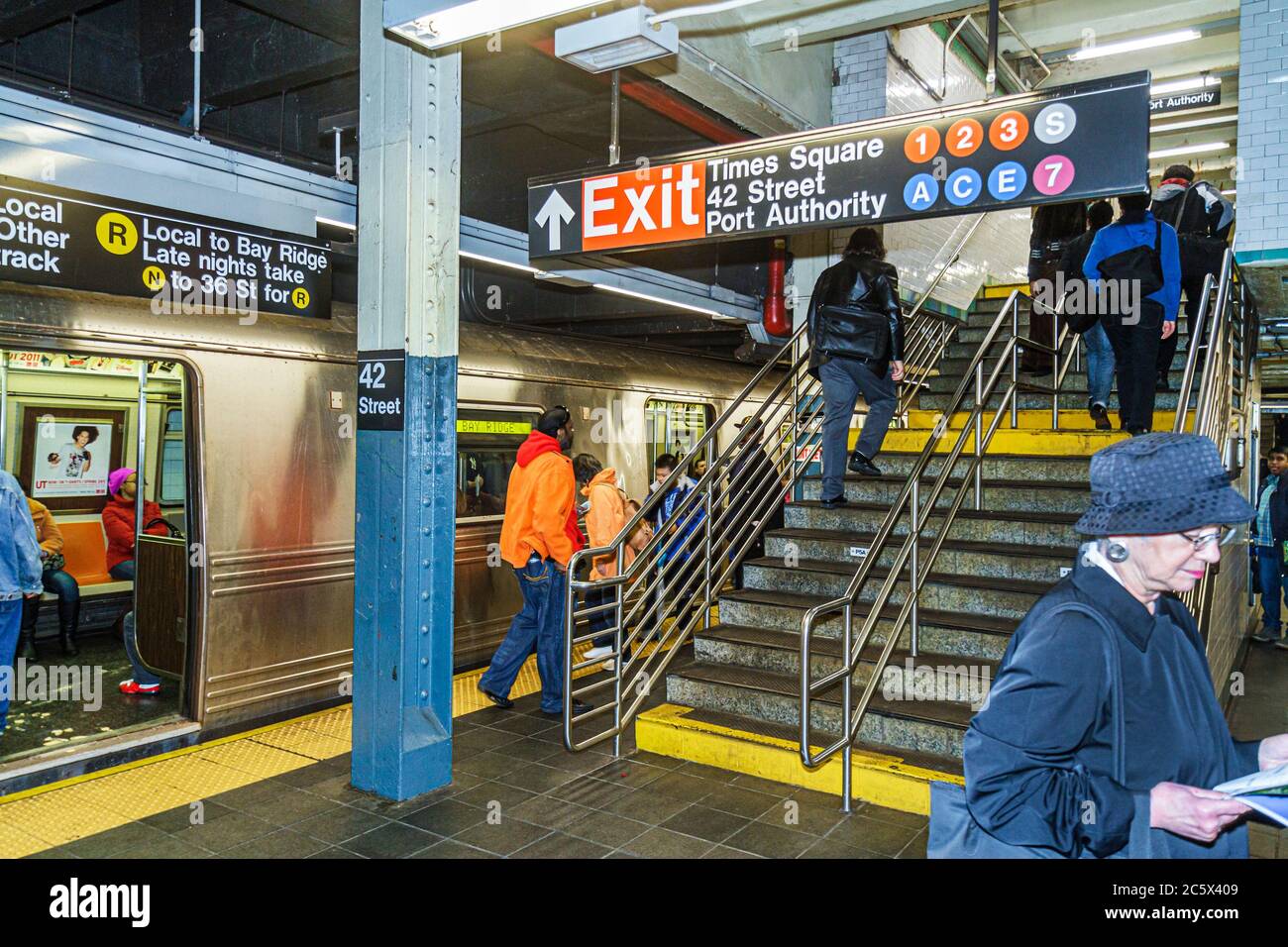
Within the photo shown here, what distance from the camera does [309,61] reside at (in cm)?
578

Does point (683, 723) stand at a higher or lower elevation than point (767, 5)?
lower

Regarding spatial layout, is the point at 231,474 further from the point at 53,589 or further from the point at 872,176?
the point at 872,176

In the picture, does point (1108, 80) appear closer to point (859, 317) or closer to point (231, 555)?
point (859, 317)

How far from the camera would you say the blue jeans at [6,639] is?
5039 mm

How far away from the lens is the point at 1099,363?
6488 mm

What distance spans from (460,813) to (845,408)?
3592mm

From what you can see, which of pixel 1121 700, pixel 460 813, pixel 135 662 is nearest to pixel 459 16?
pixel 1121 700

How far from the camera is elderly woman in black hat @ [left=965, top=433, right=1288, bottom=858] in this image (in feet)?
5.37

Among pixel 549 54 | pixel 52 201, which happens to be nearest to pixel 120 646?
pixel 52 201

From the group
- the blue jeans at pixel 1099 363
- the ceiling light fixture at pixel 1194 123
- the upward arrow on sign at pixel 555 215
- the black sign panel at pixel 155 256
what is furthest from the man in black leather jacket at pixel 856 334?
the ceiling light fixture at pixel 1194 123

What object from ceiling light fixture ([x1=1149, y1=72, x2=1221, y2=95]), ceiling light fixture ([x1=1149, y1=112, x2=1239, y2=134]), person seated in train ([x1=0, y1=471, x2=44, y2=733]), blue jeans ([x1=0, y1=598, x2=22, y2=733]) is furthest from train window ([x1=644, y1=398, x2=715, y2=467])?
ceiling light fixture ([x1=1149, y1=112, x2=1239, y2=134])

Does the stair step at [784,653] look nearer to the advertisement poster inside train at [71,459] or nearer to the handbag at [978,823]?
the handbag at [978,823]

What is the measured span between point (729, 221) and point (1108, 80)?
5.53 ft

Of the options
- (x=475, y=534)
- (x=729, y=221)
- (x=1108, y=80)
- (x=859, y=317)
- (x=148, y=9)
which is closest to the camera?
(x=1108, y=80)
